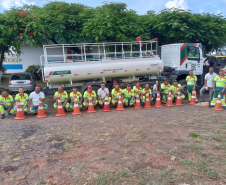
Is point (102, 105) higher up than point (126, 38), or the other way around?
point (126, 38)

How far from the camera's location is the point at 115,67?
31.3 ft

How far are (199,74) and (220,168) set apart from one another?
25.6 feet

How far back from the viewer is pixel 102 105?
884cm

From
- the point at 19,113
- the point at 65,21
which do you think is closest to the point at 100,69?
the point at 19,113

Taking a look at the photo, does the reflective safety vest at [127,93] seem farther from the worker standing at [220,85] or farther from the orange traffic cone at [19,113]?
the orange traffic cone at [19,113]

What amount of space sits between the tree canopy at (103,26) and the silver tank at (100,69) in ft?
8.04

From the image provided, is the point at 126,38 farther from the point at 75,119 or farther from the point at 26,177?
the point at 26,177

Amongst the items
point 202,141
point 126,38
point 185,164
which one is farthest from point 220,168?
point 126,38

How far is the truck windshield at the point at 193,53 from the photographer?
34.1ft

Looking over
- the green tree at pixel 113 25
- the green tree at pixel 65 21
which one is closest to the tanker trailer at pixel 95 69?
the green tree at pixel 113 25

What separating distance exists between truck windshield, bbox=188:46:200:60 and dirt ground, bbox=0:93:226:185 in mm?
4187

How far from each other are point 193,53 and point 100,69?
4720mm

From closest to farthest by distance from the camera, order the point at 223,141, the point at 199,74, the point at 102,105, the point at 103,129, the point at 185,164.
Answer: the point at 185,164 < the point at 223,141 < the point at 103,129 < the point at 102,105 < the point at 199,74

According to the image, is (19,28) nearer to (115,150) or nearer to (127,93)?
(127,93)
